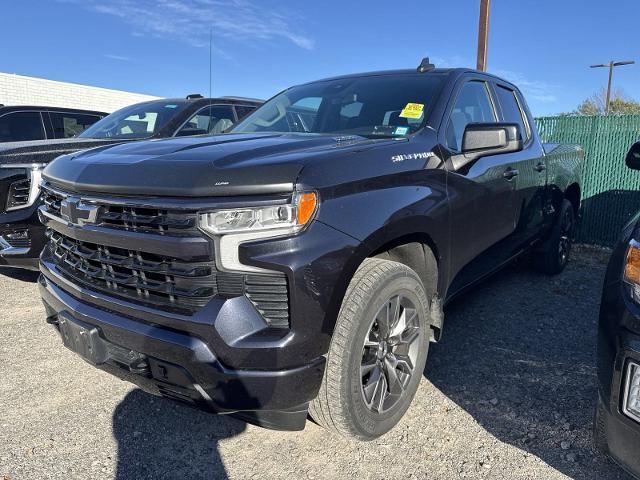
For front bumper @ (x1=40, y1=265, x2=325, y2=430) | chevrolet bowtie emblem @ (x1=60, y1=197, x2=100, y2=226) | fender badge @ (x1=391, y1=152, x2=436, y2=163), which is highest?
fender badge @ (x1=391, y1=152, x2=436, y2=163)

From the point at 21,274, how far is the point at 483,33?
7315 millimetres

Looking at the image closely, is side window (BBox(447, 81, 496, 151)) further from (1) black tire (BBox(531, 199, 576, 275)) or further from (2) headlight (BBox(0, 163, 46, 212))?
(2) headlight (BBox(0, 163, 46, 212))

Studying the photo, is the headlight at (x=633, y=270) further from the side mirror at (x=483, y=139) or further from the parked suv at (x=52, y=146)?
the parked suv at (x=52, y=146)

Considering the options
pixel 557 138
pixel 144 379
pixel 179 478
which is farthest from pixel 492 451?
pixel 557 138

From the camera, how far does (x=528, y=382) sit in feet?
9.86

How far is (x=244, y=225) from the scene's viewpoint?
6.09 ft

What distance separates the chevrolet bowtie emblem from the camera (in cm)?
216

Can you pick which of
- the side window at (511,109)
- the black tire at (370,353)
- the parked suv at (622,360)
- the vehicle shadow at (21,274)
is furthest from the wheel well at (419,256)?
the vehicle shadow at (21,274)

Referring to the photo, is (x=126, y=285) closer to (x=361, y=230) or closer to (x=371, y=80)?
(x=361, y=230)

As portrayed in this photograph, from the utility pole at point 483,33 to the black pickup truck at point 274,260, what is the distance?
566 centimetres

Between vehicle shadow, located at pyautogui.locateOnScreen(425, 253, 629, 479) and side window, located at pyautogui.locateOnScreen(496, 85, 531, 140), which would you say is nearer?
vehicle shadow, located at pyautogui.locateOnScreen(425, 253, 629, 479)

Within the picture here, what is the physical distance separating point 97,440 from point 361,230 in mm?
1678

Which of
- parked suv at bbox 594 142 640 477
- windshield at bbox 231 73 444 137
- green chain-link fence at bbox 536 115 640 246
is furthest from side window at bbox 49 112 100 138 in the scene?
parked suv at bbox 594 142 640 477

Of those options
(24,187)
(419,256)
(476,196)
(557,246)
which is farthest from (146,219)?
(557,246)
